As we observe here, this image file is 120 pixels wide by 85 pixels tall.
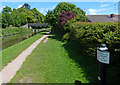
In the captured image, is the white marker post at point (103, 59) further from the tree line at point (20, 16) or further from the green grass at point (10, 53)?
the tree line at point (20, 16)

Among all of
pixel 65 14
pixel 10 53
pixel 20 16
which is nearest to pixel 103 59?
pixel 10 53

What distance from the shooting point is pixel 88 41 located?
173 inches

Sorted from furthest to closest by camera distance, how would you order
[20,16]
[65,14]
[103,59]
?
[20,16] < [65,14] < [103,59]

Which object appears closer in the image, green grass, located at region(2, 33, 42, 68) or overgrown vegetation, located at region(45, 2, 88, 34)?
green grass, located at region(2, 33, 42, 68)

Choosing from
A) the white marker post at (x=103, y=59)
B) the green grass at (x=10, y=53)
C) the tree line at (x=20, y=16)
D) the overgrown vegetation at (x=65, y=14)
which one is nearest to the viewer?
the white marker post at (x=103, y=59)

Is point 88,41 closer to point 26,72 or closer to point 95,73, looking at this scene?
point 95,73

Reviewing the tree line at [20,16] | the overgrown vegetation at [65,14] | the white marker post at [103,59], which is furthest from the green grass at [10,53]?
the tree line at [20,16]

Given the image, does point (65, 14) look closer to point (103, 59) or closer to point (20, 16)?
point (103, 59)

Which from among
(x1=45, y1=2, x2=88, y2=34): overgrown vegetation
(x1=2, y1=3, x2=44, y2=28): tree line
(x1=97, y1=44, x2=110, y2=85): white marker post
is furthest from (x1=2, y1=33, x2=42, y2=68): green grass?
(x1=2, y1=3, x2=44, y2=28): tree line

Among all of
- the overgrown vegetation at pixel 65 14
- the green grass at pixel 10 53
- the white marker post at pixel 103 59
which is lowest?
the green grass at pixel 10 53

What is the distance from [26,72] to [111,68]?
338 cm

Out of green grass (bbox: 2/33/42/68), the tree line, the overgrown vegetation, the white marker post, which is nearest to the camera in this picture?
the white marker post

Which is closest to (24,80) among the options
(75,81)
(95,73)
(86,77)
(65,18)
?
(75,81)

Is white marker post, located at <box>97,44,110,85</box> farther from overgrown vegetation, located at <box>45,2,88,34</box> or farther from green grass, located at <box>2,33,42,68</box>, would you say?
overgrown vegetation, located at <box>45,2,88,34</box>
